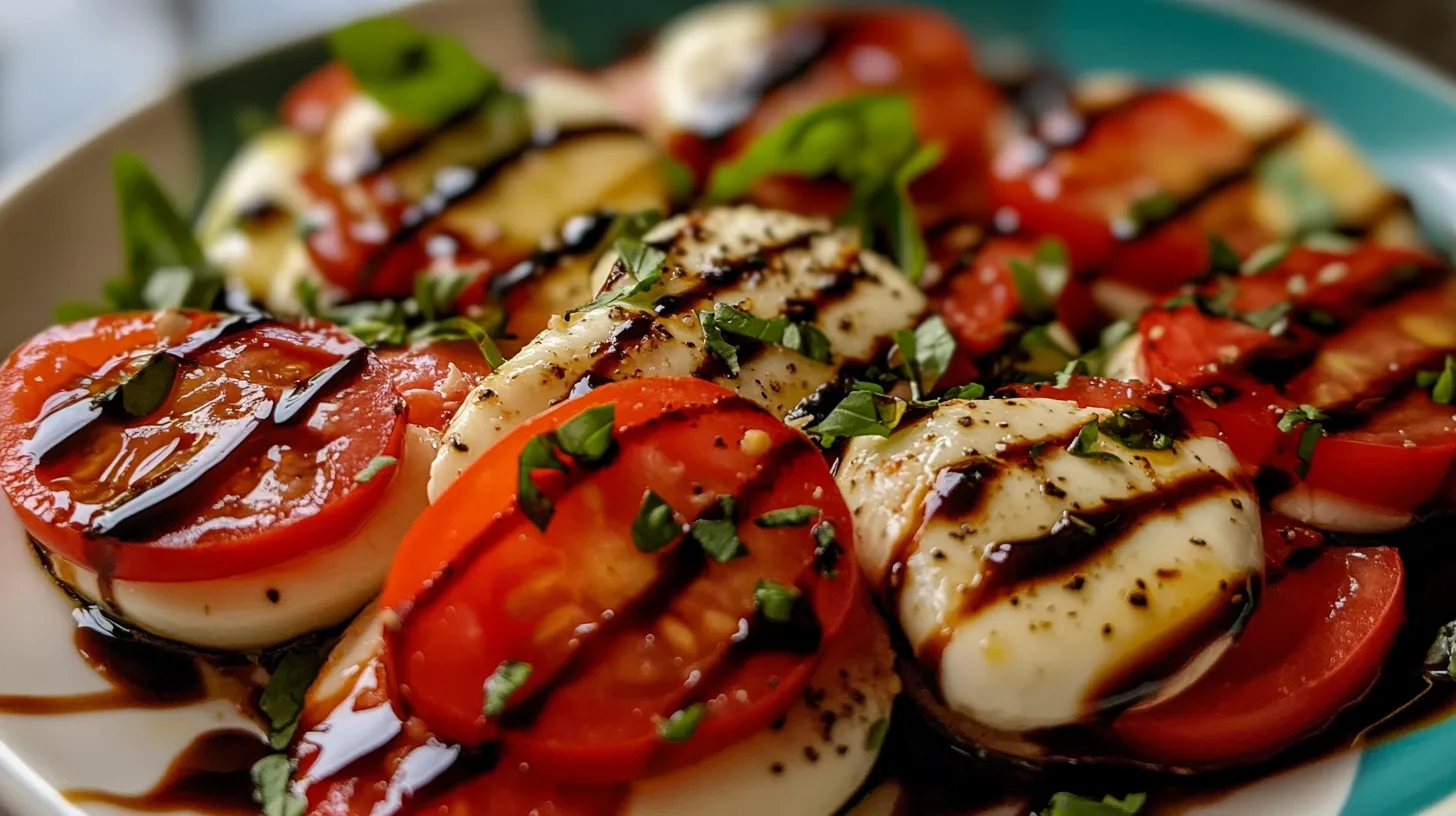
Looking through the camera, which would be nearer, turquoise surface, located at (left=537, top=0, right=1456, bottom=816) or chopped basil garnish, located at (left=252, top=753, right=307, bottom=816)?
chopped basil garnish, located at (left=252, top=753, right=307, bottom=816)

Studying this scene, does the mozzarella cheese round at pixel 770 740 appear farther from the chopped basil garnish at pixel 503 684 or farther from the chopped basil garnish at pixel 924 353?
the chopped basil garnish at pixel 924 353

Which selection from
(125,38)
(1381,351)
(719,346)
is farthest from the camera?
(125,38)

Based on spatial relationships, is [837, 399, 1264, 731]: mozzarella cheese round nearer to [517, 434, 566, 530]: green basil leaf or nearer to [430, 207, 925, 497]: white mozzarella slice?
[430, 207, 925, 497]: white mozzarella slice

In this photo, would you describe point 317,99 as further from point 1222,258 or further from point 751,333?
point 1222,258

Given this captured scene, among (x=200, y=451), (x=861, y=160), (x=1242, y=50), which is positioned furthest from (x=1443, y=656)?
(x=1242, y=50)

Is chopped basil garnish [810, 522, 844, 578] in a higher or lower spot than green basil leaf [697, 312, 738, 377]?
lower

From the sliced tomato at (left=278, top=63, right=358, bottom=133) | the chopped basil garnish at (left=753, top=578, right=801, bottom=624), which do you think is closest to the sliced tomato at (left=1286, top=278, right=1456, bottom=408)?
the chopped basil garnish at (left=753, top=578, right=801, bottom=624)

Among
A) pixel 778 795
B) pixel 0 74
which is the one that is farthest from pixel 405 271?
pixel 0 74

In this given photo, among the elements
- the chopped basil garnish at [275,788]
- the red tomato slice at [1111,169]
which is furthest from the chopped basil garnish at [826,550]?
the red tomato slice at [1111,169]

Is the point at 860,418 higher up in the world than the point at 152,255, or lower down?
lower down
